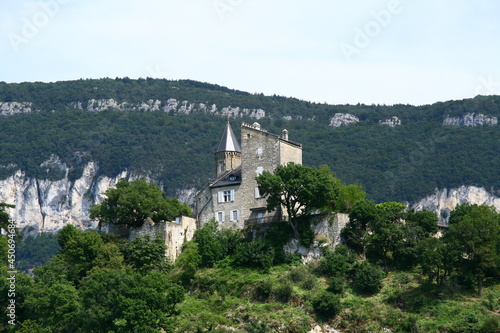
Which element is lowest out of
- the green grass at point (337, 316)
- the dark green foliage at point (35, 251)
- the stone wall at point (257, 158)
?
the dark green foliage at point (35, 251)

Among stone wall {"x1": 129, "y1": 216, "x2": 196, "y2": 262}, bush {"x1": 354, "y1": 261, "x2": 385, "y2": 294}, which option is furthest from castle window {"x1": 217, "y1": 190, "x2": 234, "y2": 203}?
bush {"x1": 354, "y1": 261, "x2": 385, "y2": 294}

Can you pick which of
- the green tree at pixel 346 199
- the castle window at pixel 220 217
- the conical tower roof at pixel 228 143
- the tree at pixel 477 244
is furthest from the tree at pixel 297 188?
the conical tower roof at pixel 228 143

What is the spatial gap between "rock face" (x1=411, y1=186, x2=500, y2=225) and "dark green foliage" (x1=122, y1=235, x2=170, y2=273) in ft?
346

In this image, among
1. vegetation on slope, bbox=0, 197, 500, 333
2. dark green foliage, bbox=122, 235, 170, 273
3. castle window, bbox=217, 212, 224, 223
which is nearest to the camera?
vegetation on slope, bbox=0, 197, 500, 333

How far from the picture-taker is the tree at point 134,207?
74.9 m

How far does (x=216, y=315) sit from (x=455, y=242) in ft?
60.5

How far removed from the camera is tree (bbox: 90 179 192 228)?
7488 cm

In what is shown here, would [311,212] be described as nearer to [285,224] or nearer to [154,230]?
[285,224]

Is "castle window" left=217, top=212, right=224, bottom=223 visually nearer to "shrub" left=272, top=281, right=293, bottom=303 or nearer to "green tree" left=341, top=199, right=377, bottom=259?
"green tree" left=341, top=199, right=377, bottom=259

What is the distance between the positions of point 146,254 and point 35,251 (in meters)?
119

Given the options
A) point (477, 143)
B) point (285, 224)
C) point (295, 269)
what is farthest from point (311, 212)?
point (477, 143)

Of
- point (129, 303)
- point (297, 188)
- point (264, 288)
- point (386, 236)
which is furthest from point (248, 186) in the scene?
point (129, 303)

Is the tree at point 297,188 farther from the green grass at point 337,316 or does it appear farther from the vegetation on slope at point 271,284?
the green grass at point 337,316

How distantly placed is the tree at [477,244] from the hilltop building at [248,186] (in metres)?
17.7
